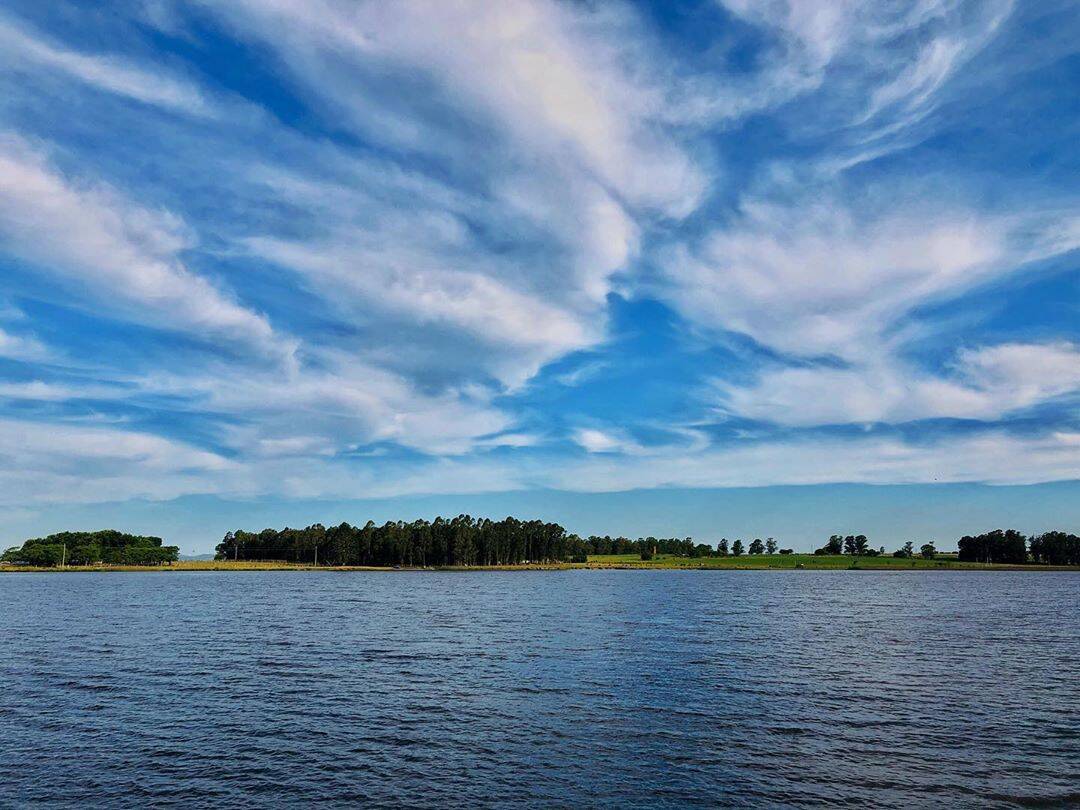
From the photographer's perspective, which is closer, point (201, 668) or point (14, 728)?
point (14, 728)

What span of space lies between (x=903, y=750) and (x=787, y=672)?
81.6 feet

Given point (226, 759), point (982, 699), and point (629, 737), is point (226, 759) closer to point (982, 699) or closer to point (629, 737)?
point (629, 737)

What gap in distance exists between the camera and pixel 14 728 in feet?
140

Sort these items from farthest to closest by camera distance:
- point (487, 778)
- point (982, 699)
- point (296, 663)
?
point (296, 663), point (982, 699), point (487, 778)

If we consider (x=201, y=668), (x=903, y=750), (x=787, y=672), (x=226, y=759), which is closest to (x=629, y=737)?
(x=903, y=750)

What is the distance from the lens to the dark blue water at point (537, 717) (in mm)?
32562

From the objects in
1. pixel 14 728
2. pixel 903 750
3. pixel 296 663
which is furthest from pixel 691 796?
pixel 296 663

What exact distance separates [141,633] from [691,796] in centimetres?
8295

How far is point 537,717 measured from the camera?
148ft

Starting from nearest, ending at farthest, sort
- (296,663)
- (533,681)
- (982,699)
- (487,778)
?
(487,778) → (982,699) → (533,681) → (296,663)

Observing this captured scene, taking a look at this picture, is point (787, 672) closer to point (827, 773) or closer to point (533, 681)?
point (533, 681)

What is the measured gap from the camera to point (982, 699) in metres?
52.1

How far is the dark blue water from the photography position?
32562mm

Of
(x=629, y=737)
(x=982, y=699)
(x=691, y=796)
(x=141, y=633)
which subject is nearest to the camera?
A: (x=691, y=796)
